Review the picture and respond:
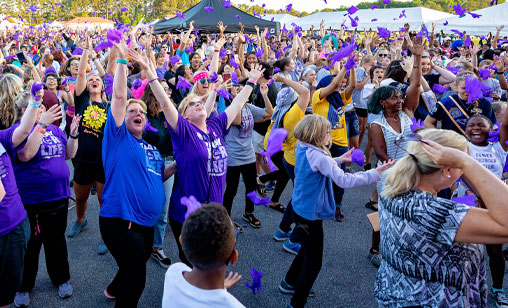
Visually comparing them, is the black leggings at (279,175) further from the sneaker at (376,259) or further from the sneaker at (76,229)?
the sneaker at (76,229)

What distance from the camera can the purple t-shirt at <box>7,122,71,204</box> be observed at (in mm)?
3383

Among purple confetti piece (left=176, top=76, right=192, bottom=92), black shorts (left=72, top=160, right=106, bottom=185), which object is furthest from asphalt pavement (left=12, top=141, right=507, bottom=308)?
purple confetti piece (left=176, top=76, right=192, bottom=92)

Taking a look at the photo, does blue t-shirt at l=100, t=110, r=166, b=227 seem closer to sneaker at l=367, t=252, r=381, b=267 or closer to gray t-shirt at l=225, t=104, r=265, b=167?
gray t-shirt at l=225, t=104, r=265, b=167

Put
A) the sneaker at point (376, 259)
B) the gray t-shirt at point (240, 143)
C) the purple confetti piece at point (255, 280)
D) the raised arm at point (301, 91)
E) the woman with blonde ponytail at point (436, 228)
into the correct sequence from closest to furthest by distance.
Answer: the woman with blonde ponytail at point (436, 228) → the purple confetti piece at point (255, 280) → the sneaker at point (376, 259) → the raised arm at point (301, 91) → the gray t-shirt at point (240, 143)

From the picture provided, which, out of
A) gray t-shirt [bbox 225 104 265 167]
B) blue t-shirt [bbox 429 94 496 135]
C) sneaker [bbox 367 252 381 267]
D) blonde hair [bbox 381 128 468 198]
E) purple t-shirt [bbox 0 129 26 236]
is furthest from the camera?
gray t-shirt [bbox 225 104 265 167]

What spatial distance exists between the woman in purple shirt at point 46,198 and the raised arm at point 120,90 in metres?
0.63

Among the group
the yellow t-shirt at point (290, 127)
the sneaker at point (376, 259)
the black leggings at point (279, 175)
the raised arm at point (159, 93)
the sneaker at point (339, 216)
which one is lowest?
the sneaker at point (339, 216)

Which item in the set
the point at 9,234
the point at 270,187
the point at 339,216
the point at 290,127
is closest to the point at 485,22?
the point at 270,187

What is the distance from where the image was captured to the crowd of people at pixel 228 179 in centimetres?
176

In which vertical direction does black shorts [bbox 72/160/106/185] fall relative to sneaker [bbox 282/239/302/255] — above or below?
above

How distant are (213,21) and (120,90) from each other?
14.4 metres

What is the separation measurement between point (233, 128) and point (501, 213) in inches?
146

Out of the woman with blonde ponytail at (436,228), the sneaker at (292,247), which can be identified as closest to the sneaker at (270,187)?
the sneaker at (292,247)

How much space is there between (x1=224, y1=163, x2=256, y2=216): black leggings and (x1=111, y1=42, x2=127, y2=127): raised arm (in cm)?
224
